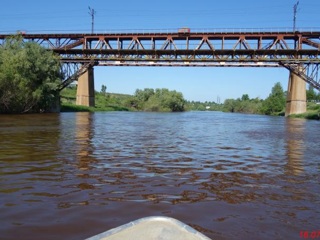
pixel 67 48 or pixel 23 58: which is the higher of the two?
pixel 67 48

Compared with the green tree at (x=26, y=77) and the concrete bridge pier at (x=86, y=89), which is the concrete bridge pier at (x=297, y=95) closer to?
the concrete bridge pier at (x=86, y=89)

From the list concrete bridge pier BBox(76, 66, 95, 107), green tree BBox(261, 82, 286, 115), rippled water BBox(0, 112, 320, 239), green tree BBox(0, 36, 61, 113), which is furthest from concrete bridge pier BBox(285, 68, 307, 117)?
rippled water BBox(0, 112, 320, 239)

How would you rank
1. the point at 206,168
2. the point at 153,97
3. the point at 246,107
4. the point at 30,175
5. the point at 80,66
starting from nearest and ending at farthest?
the point at 30,175 < the point at 206,168 < the point at 80,66 < the point at 153,97 < the point at 246,107

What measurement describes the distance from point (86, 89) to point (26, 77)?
80.9 ft

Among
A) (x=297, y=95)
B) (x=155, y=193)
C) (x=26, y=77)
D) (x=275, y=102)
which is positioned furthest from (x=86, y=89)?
(x=155, y=193)

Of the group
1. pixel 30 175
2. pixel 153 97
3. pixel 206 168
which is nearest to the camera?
pixel 30 175

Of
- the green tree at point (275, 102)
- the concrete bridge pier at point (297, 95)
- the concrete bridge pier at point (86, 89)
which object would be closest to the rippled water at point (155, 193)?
the concrete bridge pier at point (297, 95)

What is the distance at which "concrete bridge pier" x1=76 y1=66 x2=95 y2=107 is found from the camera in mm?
63469

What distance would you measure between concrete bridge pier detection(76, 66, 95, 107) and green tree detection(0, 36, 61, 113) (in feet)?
52.8

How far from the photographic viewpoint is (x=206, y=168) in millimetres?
8805

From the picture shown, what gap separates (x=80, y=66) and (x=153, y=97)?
58.5 metres

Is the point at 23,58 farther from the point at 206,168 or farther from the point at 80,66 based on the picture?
the point at 206,168

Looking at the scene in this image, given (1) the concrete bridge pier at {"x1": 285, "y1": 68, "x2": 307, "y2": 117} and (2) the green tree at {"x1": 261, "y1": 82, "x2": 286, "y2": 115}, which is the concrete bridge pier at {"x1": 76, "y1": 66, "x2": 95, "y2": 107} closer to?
(1) the concrete bridge pier at {"x1": 285, "y1": 68, "x2": 307, "y2": 117}

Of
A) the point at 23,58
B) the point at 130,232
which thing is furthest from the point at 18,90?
the point at 130,232
